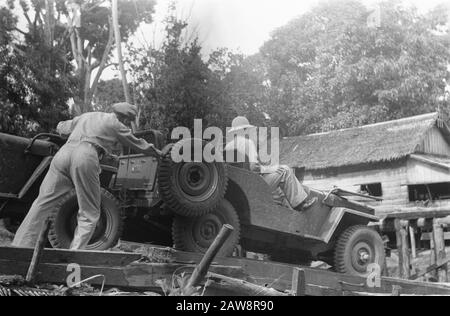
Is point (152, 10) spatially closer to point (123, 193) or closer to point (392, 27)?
point (123, 193)

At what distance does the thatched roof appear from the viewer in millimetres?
17531

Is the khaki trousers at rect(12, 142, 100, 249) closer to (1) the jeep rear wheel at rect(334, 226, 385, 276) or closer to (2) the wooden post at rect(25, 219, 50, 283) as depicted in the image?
(2) the wooden post at rect(25, 219, 50, 283)

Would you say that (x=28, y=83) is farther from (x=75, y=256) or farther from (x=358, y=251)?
(x=75, y=256)

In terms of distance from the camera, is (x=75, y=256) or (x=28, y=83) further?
(x=28, y=83)

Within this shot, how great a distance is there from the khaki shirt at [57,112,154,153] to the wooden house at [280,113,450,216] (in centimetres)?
1278

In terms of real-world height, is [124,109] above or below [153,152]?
above

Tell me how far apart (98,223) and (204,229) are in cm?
103

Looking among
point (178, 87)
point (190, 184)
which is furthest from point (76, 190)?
point (178, 87)

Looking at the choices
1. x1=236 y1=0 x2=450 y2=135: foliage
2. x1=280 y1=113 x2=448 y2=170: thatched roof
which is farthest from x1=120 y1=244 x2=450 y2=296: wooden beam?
x1=236 y1=0 x2=450 y2=135: foliage

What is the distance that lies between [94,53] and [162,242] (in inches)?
444

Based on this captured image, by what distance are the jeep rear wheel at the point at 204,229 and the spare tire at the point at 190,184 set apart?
20 centimetres

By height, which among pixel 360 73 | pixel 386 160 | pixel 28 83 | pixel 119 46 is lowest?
pixel 386 160

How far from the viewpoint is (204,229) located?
18.1 feet
